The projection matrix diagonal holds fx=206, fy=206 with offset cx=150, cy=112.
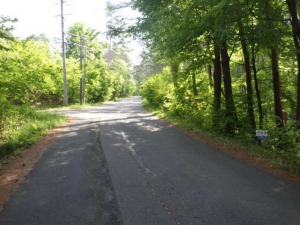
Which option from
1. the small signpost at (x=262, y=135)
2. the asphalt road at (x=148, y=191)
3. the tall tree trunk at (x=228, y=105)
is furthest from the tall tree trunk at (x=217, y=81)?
the asphalt road at (x=148, y=191)

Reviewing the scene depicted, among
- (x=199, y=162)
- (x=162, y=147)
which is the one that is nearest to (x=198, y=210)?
(x=199, y=162)

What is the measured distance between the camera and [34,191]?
13.6 feet

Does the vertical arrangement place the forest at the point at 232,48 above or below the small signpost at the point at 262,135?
above

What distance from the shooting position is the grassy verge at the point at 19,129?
743cm

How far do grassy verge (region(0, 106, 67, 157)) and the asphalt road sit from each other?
1.71 meters

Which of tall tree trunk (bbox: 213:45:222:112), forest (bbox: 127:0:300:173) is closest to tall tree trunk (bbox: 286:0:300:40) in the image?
forest (bbox: 127:0:300:173)

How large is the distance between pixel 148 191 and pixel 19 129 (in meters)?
7.65

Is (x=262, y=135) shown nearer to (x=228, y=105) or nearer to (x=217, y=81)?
(x=228, y=105)

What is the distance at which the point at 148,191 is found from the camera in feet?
13.3

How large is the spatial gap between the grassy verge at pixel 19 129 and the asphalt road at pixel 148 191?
1.71 metres

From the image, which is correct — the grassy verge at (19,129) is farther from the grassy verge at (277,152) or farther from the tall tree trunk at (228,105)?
the tall tree trunk at (228,105)

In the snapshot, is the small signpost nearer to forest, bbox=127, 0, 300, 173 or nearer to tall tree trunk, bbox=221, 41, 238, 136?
forest, bbox=127, 0, 300, 173

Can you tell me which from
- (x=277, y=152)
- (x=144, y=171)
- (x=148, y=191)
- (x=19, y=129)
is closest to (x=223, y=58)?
(x=277, y=152)

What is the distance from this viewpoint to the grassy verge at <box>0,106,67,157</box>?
24.4 feet
